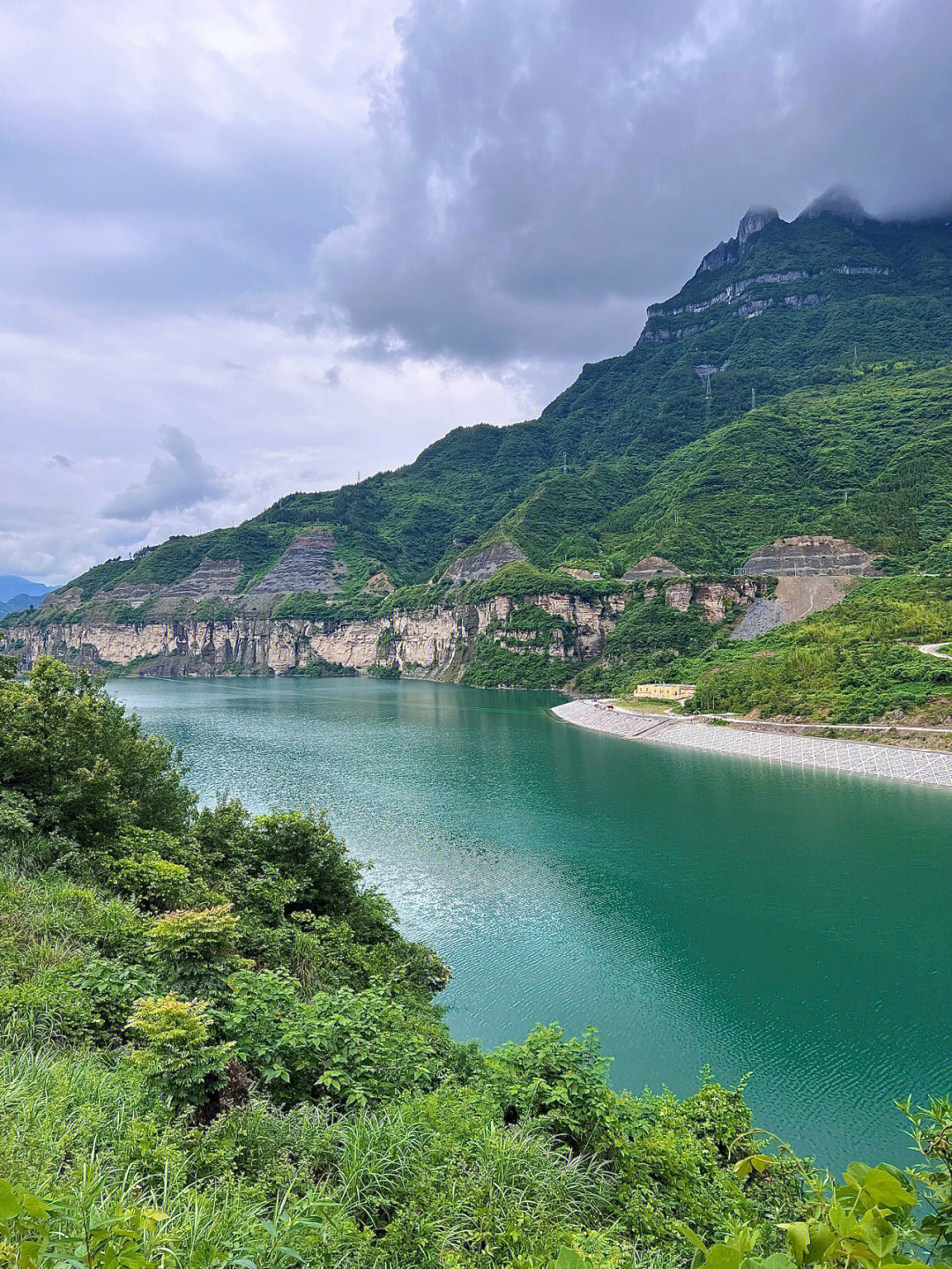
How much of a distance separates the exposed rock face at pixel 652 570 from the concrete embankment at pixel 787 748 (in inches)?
1431

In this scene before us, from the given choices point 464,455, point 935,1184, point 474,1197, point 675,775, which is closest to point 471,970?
point 474,1197

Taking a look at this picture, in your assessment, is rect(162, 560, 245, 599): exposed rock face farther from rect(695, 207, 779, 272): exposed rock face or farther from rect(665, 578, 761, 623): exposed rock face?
rect(695, 207, 779, 272): exposed rock face

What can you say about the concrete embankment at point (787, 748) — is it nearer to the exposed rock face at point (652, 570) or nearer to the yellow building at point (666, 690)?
the yellow building at point (666, 690)

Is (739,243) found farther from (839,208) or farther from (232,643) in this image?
(232,643)

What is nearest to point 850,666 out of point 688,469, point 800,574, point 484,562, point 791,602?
point 791,602

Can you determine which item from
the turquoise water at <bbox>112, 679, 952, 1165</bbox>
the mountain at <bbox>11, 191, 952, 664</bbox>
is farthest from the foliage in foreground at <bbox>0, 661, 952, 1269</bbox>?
the mountain at <bbox>11, 191, 952, 664</bbox>

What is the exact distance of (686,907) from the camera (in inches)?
658

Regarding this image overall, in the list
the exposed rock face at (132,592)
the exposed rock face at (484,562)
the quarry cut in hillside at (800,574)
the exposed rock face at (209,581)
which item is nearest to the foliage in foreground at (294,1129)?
the quarry cut in hillside at (800,574)

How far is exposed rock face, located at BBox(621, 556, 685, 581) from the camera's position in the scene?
82.9 metres

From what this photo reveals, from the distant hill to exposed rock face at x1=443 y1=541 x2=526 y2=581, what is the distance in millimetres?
1141

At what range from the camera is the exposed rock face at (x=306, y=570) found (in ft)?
452

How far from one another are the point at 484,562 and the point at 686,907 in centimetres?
9650

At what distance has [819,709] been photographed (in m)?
39.0

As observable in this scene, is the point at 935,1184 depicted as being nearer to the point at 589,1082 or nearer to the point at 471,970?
the point at 589,1082
